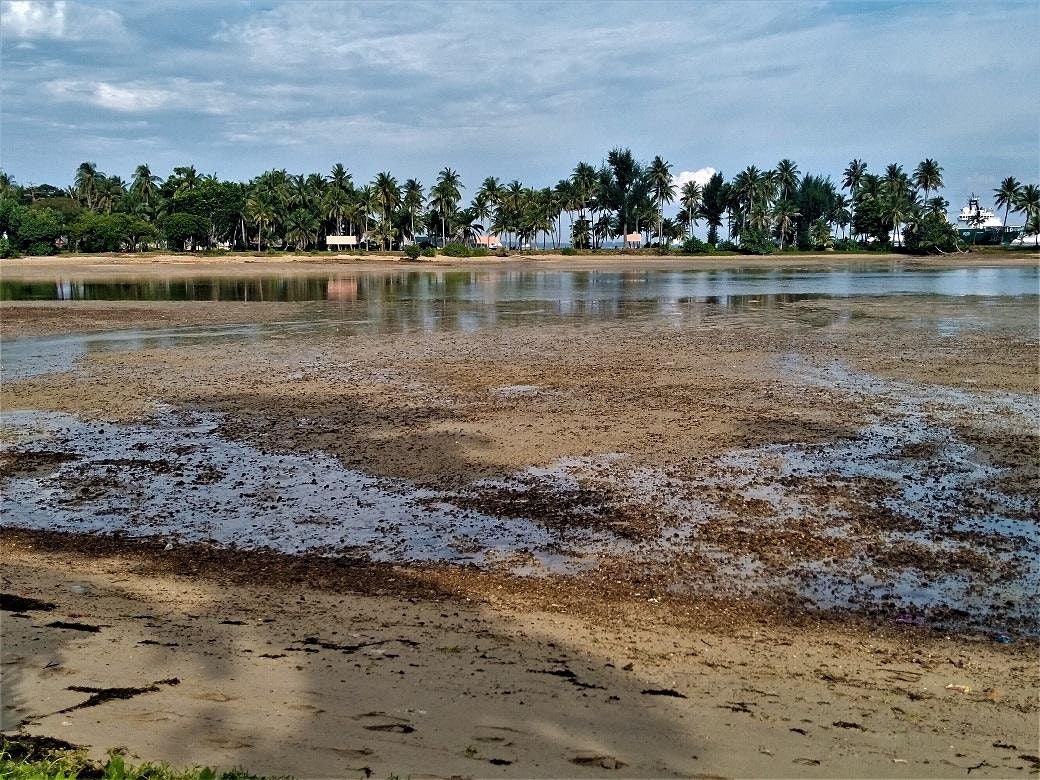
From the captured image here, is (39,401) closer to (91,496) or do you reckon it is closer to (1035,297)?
(91,496)

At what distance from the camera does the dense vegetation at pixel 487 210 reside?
373ft

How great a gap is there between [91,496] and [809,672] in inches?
348

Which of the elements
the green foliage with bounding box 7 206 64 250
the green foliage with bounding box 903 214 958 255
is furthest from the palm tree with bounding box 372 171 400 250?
the green foliage with bounding box 903 214 958 255

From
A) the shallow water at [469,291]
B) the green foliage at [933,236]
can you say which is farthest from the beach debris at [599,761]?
the green foliage at [933,236]

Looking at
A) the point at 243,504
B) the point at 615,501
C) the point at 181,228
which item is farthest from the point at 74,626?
the point at 181,228

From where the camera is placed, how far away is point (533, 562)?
8664mm

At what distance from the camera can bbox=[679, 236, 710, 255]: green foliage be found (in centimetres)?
12694

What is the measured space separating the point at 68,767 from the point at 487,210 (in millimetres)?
138073

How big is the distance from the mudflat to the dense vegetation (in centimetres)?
9857

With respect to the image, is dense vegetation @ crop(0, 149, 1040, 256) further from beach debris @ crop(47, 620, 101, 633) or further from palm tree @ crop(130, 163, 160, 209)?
beach debris @ crop(47, 620, 101, 633)

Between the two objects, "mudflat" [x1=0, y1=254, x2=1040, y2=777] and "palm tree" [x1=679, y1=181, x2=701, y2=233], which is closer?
"mudflat" [x1=0, y1=254, x2=1040, y2=777]

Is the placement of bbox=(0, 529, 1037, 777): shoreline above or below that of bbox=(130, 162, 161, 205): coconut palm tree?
below

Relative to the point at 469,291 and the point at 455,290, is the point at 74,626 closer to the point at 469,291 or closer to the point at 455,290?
the point at 469,291

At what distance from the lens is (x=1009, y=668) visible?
6297 mm
